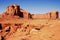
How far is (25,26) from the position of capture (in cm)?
3791

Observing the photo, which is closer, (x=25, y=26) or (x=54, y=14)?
(x=25, y=26)

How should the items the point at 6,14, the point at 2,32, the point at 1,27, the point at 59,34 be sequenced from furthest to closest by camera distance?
1. the point at 6,14
2. the point at 1,27
3. the point at 2,32
4. the point at 59,34

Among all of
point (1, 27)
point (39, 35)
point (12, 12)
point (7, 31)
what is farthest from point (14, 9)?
point (39, 35)

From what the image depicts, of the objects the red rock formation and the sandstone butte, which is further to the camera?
the red rock formation

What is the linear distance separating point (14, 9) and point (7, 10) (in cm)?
398

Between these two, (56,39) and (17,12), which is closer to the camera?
(56,39)

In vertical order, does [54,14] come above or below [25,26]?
above

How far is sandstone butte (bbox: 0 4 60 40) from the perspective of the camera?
14.0 m

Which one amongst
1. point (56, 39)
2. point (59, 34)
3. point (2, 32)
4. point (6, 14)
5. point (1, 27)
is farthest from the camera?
point (6, 14)

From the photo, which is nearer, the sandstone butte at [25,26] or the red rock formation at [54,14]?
the sandstone butte at [25,26]

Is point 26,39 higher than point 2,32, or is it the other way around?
point 26,39

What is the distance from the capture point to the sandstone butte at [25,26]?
14.0 meters

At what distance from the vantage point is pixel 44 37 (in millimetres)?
13391

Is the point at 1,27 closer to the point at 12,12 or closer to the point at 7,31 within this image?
the point at 7,31
